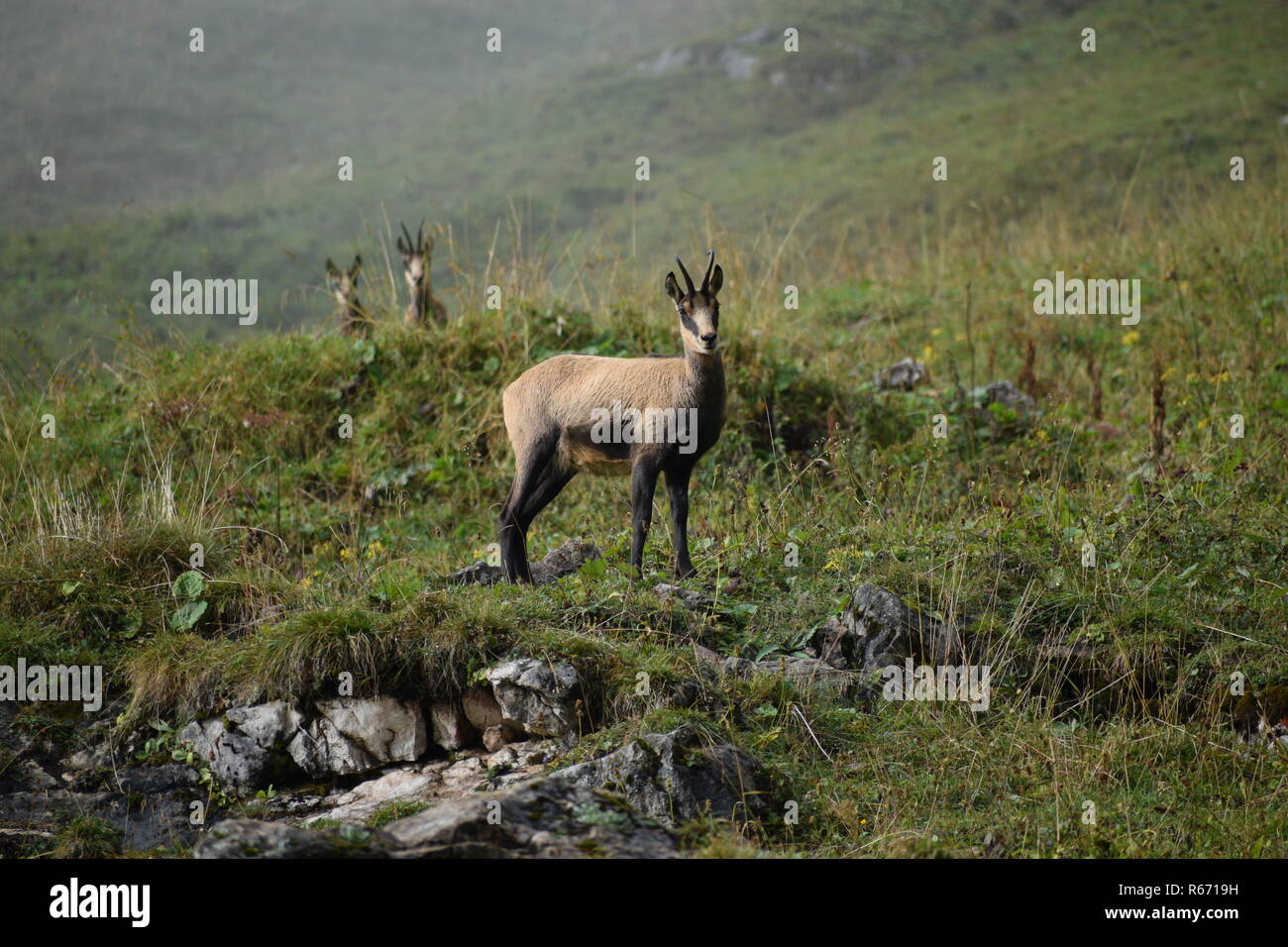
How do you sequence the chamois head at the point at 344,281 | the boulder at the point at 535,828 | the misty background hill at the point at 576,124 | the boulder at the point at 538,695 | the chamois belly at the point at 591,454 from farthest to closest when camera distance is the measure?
the misty background hill at the point at 576,124
the chamois head at the point at 344,281
the chamois belly at the point at 591,454
the boulder at the point at 538,695
the boulder at the point at 535,828

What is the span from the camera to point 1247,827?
14.5 ft

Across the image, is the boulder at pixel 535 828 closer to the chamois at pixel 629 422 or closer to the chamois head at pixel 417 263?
the chamois at pixel 629 422

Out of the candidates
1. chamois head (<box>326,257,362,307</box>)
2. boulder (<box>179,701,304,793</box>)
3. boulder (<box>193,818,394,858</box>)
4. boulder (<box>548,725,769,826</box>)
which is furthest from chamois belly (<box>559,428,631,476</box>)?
chamois head (<box>326,257,362,307</box>)

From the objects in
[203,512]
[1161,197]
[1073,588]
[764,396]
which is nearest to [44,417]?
[203,512]

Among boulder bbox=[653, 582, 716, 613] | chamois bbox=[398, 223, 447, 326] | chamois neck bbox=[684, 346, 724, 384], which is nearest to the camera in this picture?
boulder bbox=[653, 582, 716, 613]

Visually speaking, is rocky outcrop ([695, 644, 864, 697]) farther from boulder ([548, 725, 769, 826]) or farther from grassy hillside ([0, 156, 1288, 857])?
boulder ([548, 725, 769, 826])

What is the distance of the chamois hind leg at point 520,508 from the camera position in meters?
6.33

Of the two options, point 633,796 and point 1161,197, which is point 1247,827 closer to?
point 633,796

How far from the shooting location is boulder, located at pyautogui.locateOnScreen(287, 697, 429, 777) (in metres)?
5.21

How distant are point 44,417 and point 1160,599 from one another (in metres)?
8.53

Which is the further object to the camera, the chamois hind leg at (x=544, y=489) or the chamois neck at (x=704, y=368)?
the chamois hind leg at (x=544, y=489)

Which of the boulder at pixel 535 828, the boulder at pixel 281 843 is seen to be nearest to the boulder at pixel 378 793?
the boulder at pixel 535 828

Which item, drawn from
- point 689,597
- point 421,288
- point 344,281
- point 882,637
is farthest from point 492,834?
point 344,281

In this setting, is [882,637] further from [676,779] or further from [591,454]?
[591,454]
